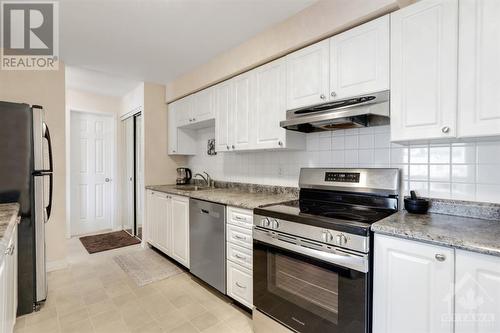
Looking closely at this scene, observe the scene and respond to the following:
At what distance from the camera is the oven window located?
143cm

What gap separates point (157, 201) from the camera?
11.0 feet

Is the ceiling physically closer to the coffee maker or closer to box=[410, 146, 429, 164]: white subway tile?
→ box=[410, 146, 429, 164]: white subway tile

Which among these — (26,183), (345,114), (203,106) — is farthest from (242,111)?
(26,183)

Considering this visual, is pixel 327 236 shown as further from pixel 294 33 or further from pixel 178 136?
pixel 178 136

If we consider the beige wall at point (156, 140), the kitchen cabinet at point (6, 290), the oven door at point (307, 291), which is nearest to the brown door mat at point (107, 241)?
the beige wall at point (156, 140)

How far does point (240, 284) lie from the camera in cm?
208

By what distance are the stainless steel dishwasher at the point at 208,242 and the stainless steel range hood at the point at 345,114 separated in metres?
0.99

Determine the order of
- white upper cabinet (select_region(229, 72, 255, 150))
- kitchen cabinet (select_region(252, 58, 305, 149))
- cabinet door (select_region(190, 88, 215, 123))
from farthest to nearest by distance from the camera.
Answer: cabinet door (select_region(190, 88, 215, 123)) → white upper cabinet (select_region(229, 72, 255, 150)) → kitchen cabinet (select_region(252, 58, 305, 149))

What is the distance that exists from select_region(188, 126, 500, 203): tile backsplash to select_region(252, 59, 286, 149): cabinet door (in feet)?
1.07

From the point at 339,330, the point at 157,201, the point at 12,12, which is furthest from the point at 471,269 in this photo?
A: the point at 12,12

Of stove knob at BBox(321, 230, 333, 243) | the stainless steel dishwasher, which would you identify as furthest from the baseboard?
stove knob at BBox(321, 230, 333, 243)

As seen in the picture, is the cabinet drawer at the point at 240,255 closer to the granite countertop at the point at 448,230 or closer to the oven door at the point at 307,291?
the oven door at the point at 307,291

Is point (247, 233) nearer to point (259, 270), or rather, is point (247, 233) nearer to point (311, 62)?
point (259, 270)

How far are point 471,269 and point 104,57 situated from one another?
3.52 m
